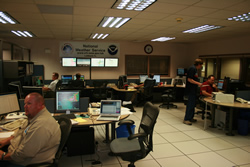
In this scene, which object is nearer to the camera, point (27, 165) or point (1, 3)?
point (27, 165)

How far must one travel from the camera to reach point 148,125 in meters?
2.51

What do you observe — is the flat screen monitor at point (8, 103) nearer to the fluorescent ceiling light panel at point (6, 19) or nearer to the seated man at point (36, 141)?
the seated man at point (36, 141)

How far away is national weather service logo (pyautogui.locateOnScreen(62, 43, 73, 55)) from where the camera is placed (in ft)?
25.1

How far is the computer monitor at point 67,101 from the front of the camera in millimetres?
3162

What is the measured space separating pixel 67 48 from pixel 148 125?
6.13 metres

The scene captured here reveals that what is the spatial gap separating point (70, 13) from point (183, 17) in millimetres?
2380

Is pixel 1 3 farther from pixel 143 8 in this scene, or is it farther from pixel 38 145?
pixel 38 145

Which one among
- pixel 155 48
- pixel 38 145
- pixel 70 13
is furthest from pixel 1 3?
pixel 155 48

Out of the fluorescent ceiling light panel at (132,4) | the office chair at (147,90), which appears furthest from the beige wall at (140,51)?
the fluorescent ceiling light panel at (132,4)

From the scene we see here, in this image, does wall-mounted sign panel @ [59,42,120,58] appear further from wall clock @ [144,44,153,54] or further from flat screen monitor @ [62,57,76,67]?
wall clock @ [144,44,153,54]

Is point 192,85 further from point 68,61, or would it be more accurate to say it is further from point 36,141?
point 68,61

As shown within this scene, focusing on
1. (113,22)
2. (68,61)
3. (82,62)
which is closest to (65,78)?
(68,61)

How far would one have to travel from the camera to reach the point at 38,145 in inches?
70.1

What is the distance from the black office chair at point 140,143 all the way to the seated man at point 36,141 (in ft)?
2.58
